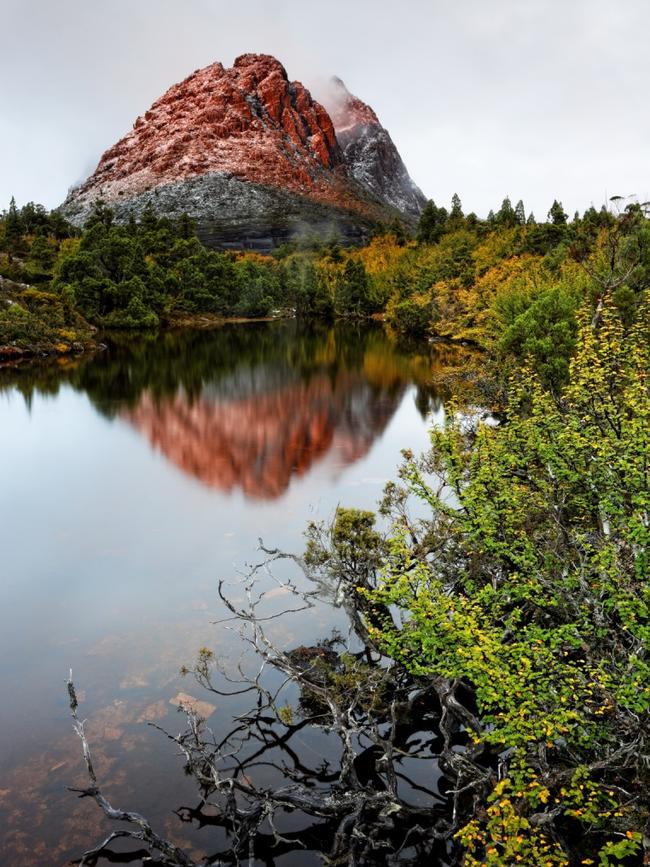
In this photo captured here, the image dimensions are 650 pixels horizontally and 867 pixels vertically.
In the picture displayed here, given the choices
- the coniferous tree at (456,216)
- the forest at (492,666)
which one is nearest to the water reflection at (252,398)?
the forest at (492,666)

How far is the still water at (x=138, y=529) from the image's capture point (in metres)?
12.1

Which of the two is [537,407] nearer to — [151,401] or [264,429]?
[264,429]

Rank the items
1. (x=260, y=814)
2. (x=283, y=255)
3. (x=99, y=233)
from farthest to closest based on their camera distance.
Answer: (x=283, y=255)
(x=99, y=233)
(x=260, y=814)

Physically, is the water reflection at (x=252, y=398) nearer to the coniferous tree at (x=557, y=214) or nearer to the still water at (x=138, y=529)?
the still water at (x=138, y=529)

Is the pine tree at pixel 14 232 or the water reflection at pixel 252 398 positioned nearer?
the water reflection at pixel 252 398

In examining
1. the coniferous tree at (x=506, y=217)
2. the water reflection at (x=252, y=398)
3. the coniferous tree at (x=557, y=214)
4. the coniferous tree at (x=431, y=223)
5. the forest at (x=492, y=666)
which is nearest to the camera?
the forest at (x=492, y=666)

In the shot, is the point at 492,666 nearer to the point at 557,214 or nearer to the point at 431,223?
the point at 557,214

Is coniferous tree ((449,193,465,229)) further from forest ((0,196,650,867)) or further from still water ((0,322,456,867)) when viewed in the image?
forest ((0,196,650,867))

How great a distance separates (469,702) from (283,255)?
545 ft

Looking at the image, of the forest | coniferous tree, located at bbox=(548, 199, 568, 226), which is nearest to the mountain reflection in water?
the forest

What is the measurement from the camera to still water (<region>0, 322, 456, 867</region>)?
1209 cm

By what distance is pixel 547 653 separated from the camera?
28.1 feet

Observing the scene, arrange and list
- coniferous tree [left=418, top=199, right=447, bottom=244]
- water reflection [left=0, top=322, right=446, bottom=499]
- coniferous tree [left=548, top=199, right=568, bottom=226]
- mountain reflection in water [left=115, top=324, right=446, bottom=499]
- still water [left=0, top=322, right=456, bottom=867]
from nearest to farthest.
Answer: still water [left=0, top=322, right=456, bottom=867] < mountain reflection in water [left=115, top=324, right=446, bottom=499] < water reflection [left=0, top=322, right=446, bottom=499] < coniferous tree [left=548, top=199, right=568, bottom=226] < coniferous tree [left=418, top=199, right=447, bottom=244]

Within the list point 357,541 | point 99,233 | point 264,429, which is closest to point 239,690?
point 357,541
